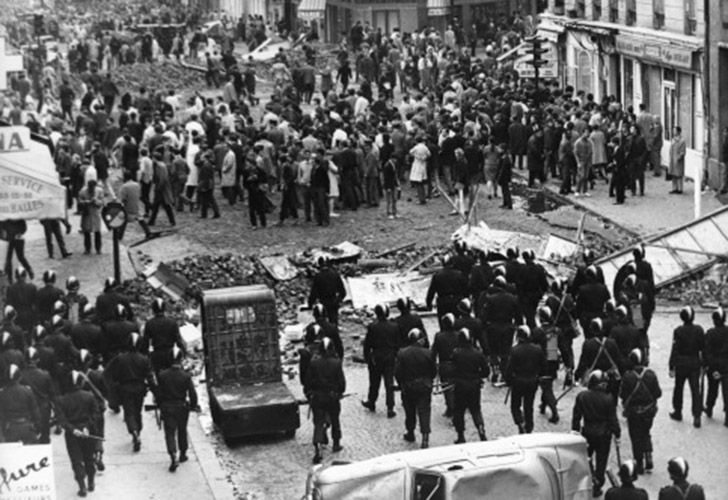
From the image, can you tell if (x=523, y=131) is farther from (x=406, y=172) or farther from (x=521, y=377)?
(x=521, y=377)

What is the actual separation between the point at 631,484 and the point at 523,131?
2499 cm

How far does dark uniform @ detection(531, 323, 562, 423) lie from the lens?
75.0 ft

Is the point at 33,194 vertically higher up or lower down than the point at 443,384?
higher up

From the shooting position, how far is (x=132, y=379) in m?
22.7

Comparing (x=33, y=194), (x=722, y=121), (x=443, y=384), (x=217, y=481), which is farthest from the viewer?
(x=722, y=121)

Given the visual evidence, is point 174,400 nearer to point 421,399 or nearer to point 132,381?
point 132,381

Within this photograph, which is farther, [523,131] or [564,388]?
[523,131]

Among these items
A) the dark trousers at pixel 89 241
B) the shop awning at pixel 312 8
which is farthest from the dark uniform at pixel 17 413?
the shop awning at pixel 312 8

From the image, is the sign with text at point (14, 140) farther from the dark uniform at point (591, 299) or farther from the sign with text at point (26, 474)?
the sign with text at point (26, 474)

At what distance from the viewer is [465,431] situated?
2353 cm

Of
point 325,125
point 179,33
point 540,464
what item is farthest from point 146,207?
point 179,33

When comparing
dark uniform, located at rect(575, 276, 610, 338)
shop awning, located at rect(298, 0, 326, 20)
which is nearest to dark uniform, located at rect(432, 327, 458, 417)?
dark uniform, located at rect(575, 276, 610, 338)

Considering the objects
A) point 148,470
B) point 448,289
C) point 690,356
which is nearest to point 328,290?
point 448,289

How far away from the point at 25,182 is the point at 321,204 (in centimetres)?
846
